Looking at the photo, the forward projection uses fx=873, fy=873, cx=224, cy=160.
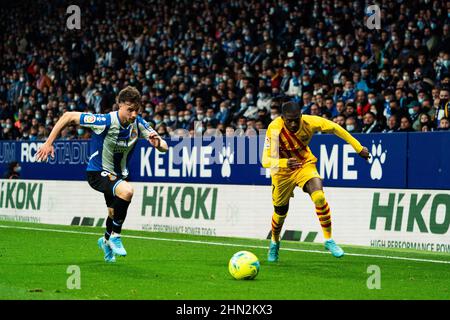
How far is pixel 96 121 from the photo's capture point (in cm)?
1181

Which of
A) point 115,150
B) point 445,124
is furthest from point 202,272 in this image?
point 445,124

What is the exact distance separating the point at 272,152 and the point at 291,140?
490mm

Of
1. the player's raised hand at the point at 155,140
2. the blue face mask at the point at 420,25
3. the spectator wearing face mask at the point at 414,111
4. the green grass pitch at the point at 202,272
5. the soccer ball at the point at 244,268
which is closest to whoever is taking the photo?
the green grass pitch at the point at 202,272

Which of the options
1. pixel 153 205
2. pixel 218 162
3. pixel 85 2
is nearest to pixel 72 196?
pixel 153 205

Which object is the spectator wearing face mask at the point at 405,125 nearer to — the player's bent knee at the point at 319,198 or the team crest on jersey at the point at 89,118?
the player's bent knee at the point at 319,198

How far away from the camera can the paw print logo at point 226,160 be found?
60.9 feet

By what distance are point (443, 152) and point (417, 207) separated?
103cm

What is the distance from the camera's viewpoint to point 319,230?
16.4 meters

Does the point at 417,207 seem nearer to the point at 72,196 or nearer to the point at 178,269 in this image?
the point at 178,269

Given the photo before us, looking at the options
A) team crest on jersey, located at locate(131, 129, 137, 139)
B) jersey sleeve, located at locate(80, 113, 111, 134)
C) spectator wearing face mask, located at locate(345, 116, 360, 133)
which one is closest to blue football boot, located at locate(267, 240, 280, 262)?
team crest on jersey, located at locate(131, 129, 137, 139)
